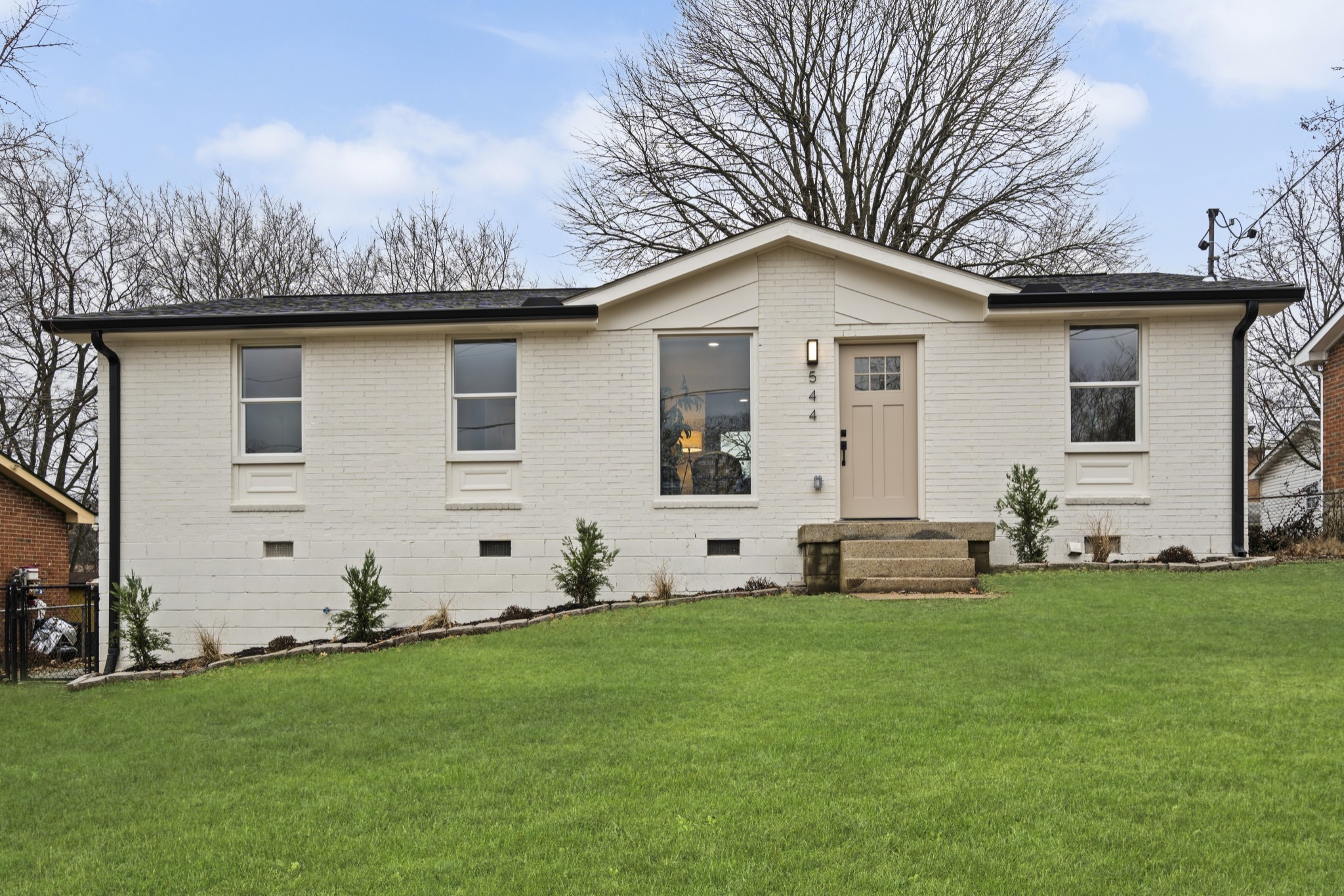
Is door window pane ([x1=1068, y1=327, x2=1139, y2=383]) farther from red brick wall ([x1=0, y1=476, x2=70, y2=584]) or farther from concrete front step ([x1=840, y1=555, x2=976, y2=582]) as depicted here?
red brick wall ([x1=0, y1=476, x2=70, y2=584])

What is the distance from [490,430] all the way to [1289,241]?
2415cm

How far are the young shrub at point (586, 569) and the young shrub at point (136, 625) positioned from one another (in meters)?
4.57

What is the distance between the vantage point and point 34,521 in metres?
21.8

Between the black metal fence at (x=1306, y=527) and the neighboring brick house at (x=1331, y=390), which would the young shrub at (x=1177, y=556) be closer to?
the black metal fence at (x=1306, y=527)

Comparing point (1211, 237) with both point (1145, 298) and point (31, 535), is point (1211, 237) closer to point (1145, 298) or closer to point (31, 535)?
point (1145, 298)

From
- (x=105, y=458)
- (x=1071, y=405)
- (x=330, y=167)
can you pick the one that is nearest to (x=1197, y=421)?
(x=1071, y=405)

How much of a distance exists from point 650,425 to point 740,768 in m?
7.83

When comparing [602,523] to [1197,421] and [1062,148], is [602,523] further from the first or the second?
[1062,148]

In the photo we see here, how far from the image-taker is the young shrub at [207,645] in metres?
11.1

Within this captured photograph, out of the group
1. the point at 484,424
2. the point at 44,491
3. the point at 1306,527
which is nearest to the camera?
the point at 484,424

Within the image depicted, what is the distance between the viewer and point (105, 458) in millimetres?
12484

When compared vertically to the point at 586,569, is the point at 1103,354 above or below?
above

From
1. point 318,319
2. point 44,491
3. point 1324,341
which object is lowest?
point 44,491

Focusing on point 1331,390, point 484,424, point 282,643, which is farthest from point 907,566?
point 1331,390
